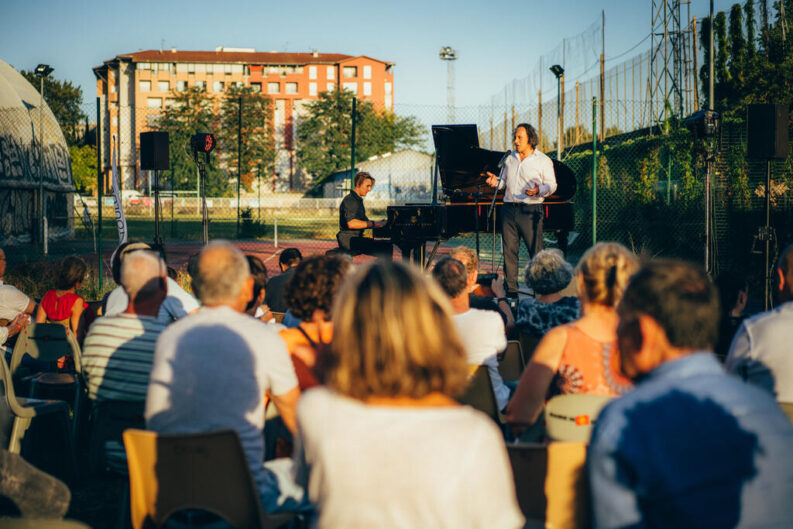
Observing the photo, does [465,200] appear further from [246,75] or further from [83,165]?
[246,75]

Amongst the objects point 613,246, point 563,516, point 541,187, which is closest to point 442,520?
point 563,516

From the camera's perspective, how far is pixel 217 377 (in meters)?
2.37

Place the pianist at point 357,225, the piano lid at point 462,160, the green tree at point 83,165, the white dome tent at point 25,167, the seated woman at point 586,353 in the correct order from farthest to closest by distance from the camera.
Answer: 1. the green tree at point 83,165
2. the white dome tent at point 25,167
3. the pianist at point 357,225
4. the piano lid at point 462,160
5. the seated woman at point 586,353

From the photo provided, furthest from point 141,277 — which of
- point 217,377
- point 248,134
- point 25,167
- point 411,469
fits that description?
point 248,134

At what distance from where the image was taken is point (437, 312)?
161 cm

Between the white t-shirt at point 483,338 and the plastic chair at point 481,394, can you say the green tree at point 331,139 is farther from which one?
the plastic chair at point 481,394

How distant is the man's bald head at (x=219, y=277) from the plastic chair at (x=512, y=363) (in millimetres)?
1811

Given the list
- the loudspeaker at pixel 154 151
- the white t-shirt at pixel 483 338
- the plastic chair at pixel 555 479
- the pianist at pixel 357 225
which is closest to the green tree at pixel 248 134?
the loudspeaker at pixel 154 151

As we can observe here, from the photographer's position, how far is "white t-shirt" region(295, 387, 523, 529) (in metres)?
1.51

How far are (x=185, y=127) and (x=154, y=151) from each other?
40603mm

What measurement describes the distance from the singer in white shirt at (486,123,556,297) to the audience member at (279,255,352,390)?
5.06 metres

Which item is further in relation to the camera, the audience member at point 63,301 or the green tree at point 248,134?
the green tree at point 248,134

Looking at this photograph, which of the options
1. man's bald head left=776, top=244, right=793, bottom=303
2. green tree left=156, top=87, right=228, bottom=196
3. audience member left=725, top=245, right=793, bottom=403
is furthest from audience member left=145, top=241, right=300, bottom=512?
green tree left=156, top=87, right=228, bottom=196

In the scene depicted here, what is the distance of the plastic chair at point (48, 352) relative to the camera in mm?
4061
